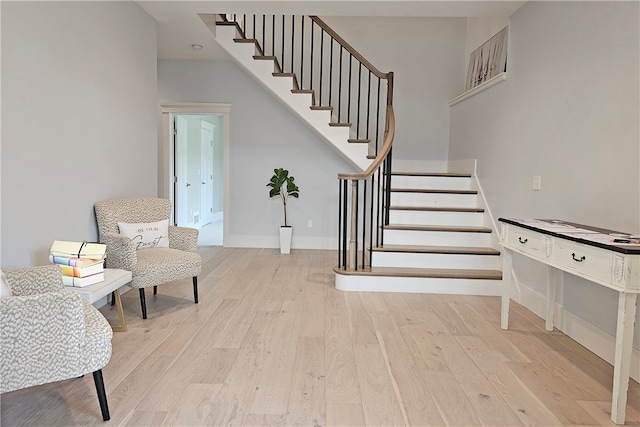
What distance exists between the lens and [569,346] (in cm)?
286

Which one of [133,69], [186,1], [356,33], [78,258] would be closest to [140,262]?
[78,258]

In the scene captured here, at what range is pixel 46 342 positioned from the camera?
5.68 feet

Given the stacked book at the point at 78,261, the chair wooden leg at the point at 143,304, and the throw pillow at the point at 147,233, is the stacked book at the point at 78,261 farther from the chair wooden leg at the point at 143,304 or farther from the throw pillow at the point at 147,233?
the throw pillow at the point at 147,233

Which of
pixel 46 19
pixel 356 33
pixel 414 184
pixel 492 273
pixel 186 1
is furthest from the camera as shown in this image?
pixel 356 33

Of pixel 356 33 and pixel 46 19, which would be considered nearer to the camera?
pixel 46 19

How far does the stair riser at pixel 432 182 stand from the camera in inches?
204

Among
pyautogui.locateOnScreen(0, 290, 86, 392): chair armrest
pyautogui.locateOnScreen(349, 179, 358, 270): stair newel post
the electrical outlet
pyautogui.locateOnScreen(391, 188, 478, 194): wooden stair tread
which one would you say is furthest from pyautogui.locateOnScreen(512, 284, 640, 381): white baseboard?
pyautogui.locateOnScreen(0, 290, 86, 392): chair armrest

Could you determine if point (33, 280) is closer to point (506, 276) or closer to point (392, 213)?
point (506, 276)

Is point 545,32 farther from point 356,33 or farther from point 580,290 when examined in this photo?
point 356,33

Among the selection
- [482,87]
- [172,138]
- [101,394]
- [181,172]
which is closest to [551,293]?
[482,87]

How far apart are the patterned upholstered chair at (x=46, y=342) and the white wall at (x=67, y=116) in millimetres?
901

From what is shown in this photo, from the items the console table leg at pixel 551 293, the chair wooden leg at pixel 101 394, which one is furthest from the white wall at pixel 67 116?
the console table leg at pixel 551 293

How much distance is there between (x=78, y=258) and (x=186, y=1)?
2473mm

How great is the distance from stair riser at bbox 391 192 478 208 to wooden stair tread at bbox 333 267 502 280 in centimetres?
104
